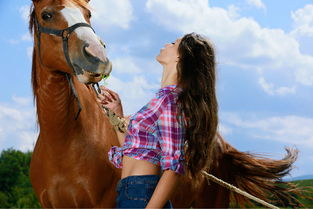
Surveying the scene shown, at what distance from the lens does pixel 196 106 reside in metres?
2.27

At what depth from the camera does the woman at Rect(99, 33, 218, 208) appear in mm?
2156

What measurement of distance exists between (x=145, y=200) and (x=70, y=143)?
139 cm

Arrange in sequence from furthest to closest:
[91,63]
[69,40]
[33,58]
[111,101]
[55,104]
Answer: [111,101] < [33,58] < [55,104] < [69,40] < [91,63]

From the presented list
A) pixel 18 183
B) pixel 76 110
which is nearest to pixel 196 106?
pixel 76 110

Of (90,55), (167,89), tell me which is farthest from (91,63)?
(167,89)

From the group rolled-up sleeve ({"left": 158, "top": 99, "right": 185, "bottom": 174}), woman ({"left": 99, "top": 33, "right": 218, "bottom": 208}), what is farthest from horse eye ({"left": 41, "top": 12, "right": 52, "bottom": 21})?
rolled-up sleeve ({"left": 158, "top": 99, "right": 185, "bottom": 174})

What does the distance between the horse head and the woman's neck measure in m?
→ 0.62

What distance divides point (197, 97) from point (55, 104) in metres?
1.46

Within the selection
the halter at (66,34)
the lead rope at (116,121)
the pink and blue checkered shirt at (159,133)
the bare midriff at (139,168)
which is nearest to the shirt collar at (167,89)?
the pink and blue checkered shirt at (159,133)

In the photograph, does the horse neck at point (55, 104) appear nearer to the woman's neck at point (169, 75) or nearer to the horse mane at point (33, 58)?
the horse mane at point (33, 58)

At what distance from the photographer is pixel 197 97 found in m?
2.30

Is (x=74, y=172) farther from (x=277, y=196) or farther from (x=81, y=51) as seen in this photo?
(x=277, y=196)

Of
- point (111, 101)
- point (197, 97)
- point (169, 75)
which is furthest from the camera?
point (111, 101)

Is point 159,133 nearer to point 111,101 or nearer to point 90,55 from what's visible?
point 90,55
